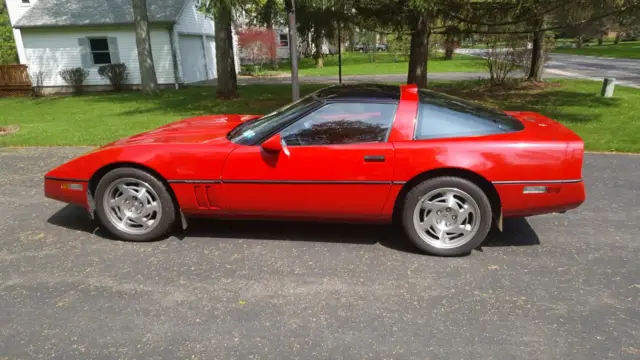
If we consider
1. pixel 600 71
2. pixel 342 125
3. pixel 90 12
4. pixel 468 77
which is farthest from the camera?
pixel 600 71

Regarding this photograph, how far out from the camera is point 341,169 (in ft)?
11.3

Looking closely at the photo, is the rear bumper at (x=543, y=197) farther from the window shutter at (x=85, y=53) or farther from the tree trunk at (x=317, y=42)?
the window shutter at (x=85, y=53)

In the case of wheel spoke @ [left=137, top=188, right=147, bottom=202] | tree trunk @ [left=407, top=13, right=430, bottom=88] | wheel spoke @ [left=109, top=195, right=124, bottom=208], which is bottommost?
wheel spoke @ [left=109, top=195, right=124, bottom=208]

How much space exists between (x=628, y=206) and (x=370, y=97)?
3055mm

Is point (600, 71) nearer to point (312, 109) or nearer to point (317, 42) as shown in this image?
point (317, 42)

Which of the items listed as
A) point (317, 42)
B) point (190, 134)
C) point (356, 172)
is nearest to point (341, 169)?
point (356, 172)

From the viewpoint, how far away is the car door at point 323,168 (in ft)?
11.3

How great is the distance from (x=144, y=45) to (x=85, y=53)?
16.2 feet

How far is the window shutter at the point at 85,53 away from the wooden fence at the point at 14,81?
227cm

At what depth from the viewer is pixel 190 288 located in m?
3.11

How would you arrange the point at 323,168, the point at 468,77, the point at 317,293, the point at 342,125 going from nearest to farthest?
the point at 317,293
the point at 323,168
the point at 342,125
the point at 468,77

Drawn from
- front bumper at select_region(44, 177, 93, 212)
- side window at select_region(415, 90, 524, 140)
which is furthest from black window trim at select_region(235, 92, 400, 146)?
front bumper at select_region(44, 177, 93, 212)

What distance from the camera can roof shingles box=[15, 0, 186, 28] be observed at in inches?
759

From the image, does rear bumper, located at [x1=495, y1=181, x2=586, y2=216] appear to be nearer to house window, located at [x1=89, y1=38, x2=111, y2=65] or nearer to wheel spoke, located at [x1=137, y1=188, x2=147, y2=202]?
wheel spoke, located at [x1=137, y1=188, x2=147, y2=202]
